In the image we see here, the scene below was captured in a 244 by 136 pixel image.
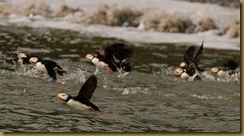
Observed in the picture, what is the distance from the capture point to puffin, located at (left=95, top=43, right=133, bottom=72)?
8.44 metres

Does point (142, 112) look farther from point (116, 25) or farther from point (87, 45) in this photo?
point (116, 25)

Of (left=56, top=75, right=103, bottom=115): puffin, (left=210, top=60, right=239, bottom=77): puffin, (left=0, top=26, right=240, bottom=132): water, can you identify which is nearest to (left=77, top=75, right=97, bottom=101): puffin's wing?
(left=56, top=75, right=103, bottom=115): puffin

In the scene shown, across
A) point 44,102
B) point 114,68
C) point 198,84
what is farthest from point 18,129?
point 198,84

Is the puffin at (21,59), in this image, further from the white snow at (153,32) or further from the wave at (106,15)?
the wave at (106,15)

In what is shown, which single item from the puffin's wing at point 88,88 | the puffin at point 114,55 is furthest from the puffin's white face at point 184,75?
the puffin's wing at point 88,88

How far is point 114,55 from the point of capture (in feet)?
28.2

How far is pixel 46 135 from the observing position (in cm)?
545

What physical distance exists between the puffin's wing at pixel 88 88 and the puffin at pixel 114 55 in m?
2.53

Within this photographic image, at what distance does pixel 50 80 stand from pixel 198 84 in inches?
94.9

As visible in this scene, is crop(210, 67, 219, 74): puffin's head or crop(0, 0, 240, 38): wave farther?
crop(0, 0, 240, 38): wave

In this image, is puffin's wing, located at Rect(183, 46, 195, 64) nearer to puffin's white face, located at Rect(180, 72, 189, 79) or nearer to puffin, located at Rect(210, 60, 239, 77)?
puffin's white face, located at Rect(180, 72, 189, 79)

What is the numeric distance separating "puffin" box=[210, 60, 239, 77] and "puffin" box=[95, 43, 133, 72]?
1.77 metres

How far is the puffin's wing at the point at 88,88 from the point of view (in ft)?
18.7

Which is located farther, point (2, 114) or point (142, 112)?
point (142, 112)
